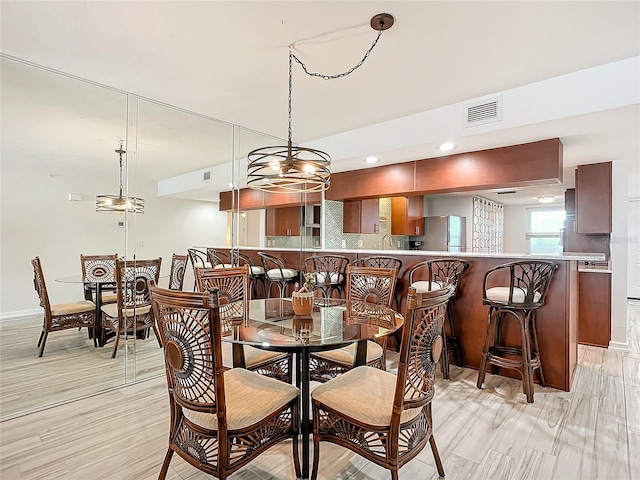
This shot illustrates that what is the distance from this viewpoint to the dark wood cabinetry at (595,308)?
4.04 m

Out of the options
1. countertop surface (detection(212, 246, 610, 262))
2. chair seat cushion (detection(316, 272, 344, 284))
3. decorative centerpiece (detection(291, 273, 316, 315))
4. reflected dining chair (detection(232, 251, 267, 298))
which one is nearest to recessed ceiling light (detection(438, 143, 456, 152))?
countertop surface (detection(212, 246, 610, 262))

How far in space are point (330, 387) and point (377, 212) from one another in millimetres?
3935

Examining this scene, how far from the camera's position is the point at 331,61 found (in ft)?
8.21

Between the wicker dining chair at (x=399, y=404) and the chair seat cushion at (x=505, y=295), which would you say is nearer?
the wicker dining chair at (x=399, y=404)

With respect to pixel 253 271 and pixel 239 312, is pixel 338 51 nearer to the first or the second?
pixel 239 312

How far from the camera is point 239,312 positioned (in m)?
2.46

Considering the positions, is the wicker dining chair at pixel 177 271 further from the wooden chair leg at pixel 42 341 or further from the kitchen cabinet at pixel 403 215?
the kitchen cabinet at pixel 403 215

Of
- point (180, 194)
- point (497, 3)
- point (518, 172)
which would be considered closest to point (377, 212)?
point (518, 172)

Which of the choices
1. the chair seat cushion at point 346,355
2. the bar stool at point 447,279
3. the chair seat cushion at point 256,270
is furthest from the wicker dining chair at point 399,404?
the chair seat cushion at point 256,270

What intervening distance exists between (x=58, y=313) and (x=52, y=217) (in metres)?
0.79

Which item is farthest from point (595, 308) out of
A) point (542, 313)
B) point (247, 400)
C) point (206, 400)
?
point (206, 400)

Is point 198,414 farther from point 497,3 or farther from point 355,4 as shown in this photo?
point 497,3

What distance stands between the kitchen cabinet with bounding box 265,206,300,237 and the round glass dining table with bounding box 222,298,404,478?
92.7 inches

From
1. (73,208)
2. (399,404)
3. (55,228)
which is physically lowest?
(399,404)
